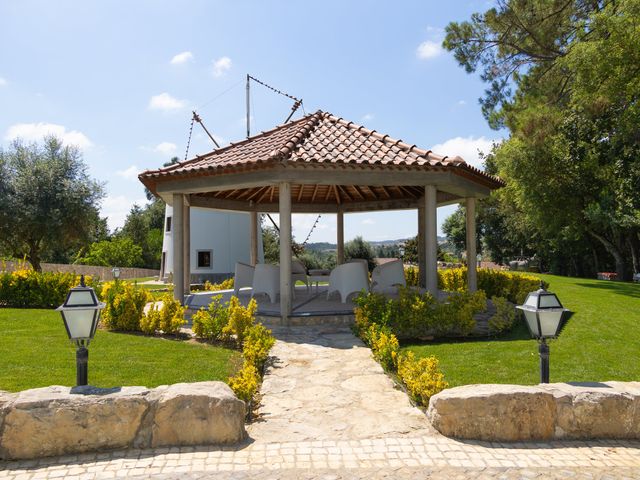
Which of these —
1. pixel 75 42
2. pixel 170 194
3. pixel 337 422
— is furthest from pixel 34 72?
pixel 337 422

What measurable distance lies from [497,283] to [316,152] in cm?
783

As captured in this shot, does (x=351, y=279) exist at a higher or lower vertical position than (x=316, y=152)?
lower

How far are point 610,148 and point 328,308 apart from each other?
15.4 metres

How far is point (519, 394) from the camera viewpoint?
421 centimetres

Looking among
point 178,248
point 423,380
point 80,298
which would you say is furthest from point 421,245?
point 80,298

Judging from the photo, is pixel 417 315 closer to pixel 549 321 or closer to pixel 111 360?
pixel 549 321

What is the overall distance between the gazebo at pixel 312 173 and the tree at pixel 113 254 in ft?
96.5

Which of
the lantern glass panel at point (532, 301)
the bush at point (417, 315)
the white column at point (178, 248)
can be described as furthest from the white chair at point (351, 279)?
the lantern glass panel at point (532, 301)

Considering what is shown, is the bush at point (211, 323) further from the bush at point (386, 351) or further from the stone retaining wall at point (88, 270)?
the stone retaining wall at point (88, 270)

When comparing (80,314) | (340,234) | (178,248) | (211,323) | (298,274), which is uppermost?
(340,234)

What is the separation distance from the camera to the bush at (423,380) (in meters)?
4.98

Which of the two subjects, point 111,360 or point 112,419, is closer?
point 112,419

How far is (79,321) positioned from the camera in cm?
430

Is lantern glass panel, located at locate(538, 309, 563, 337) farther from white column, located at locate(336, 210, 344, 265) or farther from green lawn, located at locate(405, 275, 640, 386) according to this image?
white column, located at locate(336, 210, 344, 265)
